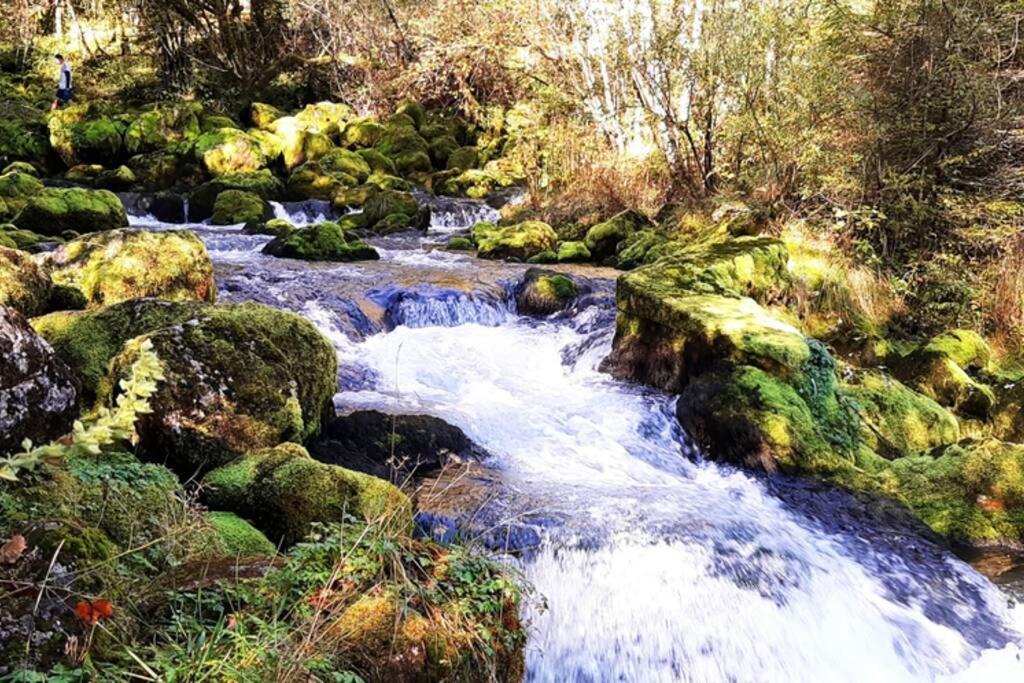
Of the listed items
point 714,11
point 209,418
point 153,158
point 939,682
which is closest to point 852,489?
point 939,682

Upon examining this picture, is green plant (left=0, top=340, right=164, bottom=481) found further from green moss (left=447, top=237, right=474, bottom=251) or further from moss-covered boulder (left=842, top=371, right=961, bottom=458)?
green moss (left=447, top=237, right=474, bottom=251)

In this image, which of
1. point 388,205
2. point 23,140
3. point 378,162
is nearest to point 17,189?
point 23,140

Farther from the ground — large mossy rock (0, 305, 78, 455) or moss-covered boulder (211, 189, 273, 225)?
large mossy rock (0, 305, 78, 455)

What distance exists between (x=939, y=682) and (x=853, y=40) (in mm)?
8402

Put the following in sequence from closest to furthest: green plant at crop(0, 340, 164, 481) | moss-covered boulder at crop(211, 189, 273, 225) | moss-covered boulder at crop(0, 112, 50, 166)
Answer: green plant at crop(0, 340, 164, 481) → moss-covered boulder at crop(211, 189, 273, 225) → moss-covered boulder at crop(0, 112, 50, 166)

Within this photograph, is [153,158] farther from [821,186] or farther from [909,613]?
[909,613]

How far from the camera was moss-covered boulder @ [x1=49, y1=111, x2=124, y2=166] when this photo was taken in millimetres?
19750

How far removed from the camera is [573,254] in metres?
13.5

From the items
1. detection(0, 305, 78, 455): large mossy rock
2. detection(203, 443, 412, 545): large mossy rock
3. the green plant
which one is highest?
the green plant

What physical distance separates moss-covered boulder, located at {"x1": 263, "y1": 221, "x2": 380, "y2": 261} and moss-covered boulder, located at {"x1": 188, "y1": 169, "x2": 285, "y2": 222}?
4863 millimetres

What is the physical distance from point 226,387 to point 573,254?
9399 mm

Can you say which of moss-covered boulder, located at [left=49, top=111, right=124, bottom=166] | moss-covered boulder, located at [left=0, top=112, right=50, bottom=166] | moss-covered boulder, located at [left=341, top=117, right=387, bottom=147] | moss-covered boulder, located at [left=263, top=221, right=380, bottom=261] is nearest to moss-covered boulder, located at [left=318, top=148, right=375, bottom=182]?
moss-covered boulder, located at [left=341, top=117, right=387, bottom=147]

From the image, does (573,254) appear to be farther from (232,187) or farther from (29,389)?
(29,389)

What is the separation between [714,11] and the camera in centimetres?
1230
